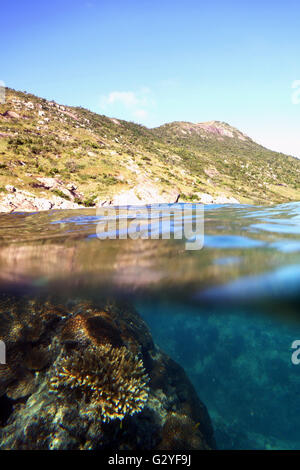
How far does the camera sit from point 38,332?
5.75m

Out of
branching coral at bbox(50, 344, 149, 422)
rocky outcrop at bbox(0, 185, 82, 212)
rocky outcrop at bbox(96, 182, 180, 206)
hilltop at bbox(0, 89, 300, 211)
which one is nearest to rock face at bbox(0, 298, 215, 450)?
branching coral at bbox(50, 344, 149, 422)

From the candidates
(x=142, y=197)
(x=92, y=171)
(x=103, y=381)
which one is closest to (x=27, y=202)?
(x=142, y=197)

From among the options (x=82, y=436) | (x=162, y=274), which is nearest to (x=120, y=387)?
(x=82, y=436)

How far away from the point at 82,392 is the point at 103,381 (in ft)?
1.70

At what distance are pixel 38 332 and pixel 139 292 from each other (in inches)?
118

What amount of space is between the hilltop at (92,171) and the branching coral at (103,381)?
18445mm

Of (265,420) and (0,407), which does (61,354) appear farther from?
(265,420)

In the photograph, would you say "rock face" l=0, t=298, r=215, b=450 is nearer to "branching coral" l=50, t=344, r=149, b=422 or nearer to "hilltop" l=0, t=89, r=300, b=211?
"branching coral" l=50, t=344, r=149, b=422

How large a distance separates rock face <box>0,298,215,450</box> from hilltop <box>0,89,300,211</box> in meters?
16.7

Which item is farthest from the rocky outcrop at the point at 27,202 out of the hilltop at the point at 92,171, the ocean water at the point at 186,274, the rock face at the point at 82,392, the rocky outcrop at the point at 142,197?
the rock face at the point at 82,392

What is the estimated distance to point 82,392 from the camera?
14.3 ft

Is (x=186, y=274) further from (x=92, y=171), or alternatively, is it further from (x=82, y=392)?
(x=92, y=171)

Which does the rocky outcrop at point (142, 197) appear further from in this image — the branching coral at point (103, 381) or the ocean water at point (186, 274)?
the branching coral at point (103, 381)

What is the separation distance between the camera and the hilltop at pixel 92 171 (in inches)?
950
